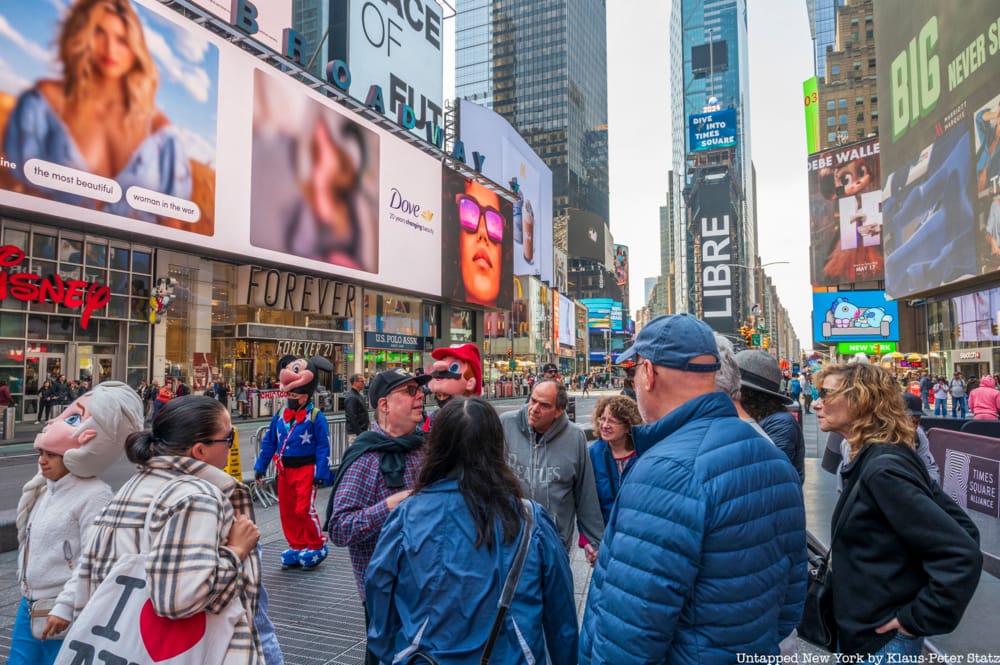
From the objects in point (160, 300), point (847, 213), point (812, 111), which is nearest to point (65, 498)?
point (160, 300)

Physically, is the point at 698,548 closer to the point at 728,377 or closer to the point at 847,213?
the point at 728,377

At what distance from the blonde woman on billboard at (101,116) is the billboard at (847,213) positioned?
5874 cm

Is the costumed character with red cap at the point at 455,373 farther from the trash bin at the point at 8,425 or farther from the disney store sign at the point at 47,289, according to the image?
the disney store sign at the point at 47,289

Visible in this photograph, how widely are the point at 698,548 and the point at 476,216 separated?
45.2 meters

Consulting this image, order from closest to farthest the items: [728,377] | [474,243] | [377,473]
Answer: [377,473] → [728,377] → [474,243]

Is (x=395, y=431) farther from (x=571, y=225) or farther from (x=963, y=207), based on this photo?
(x=571, y=225)

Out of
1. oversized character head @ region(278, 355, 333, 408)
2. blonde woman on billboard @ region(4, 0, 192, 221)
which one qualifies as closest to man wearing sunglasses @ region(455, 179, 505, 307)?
blonde woman on billboard @ region(4, 0, 192, 221)

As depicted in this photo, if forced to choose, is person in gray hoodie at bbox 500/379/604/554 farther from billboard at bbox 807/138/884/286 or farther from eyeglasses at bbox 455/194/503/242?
billboard at bbox 807/138/884/286

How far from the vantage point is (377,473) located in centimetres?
317

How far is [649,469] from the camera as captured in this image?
6.02 feet

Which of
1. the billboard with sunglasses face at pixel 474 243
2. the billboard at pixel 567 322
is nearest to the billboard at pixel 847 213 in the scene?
the billboard with sunglasses face at pixel 474 243

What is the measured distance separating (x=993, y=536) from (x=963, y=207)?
27.3 metres

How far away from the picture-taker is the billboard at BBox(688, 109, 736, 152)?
198 ft

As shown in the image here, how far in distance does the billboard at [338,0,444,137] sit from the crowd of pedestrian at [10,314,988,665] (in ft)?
131
